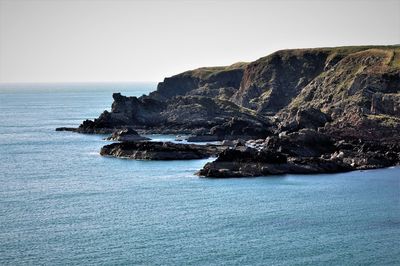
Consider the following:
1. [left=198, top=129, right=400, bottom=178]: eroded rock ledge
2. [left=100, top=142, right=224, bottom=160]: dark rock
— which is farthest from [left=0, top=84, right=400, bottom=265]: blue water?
[left=100, top=142, right=224, bottom=160]: dark rock

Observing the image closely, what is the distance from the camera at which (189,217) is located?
349 ft

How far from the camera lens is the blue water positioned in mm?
87250

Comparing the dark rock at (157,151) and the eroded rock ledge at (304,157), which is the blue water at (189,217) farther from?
the dark rock at (157,151)

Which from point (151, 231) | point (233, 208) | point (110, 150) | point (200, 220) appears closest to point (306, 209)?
point (233, 208)

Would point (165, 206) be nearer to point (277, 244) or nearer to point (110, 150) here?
point (277, 244)

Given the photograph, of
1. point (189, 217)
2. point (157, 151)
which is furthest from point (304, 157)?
point (189, 217)

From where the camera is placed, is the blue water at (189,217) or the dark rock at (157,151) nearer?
the blue water at (189,217)

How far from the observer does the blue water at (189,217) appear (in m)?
87.2

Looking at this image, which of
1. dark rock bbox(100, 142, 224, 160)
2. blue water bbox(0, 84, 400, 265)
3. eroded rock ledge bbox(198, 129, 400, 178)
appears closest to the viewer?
blue water bbox(0, 84, 400, 265)

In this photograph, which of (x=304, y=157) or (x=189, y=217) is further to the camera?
(x=304, y=157)

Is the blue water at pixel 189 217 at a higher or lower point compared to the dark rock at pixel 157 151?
lower

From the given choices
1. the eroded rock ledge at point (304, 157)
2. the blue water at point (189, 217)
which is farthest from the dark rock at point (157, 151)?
the eroded rock ledge at point (304, 157)

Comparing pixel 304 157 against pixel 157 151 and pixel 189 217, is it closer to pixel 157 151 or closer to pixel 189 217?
pixel 157 151

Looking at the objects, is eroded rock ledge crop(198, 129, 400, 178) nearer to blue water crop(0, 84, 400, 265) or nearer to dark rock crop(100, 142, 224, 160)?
blue water crop(0, 84, 400, 265)
